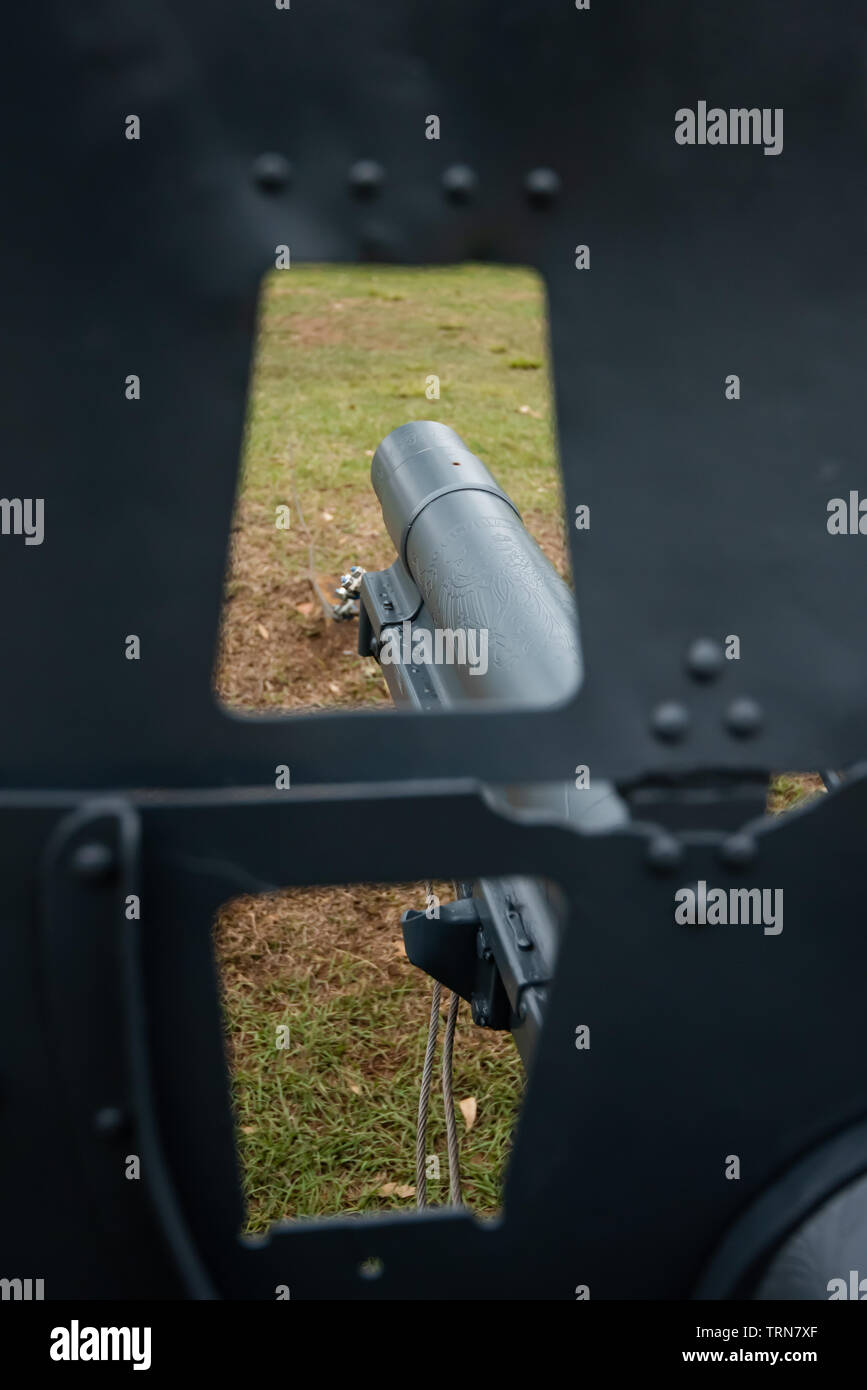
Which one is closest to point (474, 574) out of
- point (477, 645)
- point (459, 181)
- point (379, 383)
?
point (477, 645)

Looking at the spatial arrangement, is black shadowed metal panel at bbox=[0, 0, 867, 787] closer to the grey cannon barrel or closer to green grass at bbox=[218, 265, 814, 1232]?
green grass at bbox=[218, 265, 814, 1232]

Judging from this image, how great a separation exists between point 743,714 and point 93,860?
518mm

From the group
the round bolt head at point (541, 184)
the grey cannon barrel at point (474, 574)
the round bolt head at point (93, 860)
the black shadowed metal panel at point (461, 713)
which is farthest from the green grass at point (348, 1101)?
the round bolt head at point (541, 184)

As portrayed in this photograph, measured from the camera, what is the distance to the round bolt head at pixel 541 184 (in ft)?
3.05

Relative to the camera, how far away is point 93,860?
0.97m

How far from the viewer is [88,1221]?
1.05 metres

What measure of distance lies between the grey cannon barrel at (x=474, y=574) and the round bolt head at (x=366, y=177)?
101 cm

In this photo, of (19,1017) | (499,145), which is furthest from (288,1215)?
(499,145)

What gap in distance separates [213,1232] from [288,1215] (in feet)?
4.61

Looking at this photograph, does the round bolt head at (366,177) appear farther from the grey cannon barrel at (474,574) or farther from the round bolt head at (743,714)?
the grey cannon barrel at (474,574)

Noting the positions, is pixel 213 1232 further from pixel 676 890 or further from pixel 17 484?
pixel 17 484

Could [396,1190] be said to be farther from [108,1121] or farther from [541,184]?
[541,184]

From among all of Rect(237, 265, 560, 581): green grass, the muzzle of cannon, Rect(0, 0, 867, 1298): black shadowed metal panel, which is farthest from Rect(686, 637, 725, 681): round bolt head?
Rect(237, 265, 560, 581): green grass

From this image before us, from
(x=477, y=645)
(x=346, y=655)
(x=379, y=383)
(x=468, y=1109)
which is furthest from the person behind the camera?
(x=379, y=383)
